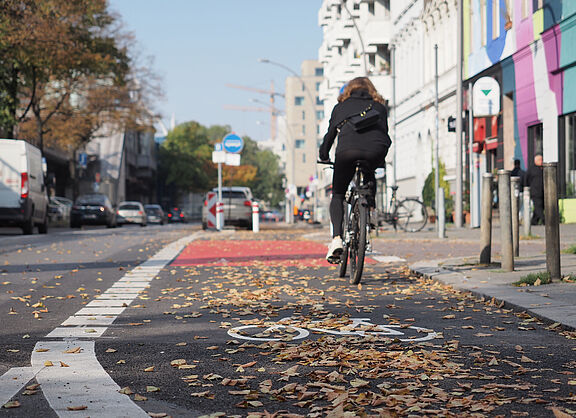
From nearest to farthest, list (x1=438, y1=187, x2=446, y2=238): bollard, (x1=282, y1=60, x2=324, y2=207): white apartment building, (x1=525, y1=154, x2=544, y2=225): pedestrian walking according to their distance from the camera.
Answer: (x1=438, y1=187, x2=446, y2=238): bollard < (x1=525, y1=154, x2=544, y2=225): pedestrian walking < (x1=282, y1=60, x2=324, y2=207): white apartment building

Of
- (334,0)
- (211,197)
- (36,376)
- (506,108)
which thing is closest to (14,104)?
(211,197)

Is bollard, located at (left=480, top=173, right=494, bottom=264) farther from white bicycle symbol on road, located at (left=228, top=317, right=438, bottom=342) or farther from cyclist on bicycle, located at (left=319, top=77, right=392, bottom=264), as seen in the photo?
white bicycle symbol on road, located at (left=228, top=317, right=438, bottom=342)

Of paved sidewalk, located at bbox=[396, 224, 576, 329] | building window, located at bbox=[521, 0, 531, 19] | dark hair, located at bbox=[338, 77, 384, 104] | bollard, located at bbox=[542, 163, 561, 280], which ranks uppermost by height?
building window, located at bbox=[521, 0, 531, 19]

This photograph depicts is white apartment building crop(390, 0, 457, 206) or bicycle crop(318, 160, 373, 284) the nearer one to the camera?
bicycle crop(318, 160, 373, 284)

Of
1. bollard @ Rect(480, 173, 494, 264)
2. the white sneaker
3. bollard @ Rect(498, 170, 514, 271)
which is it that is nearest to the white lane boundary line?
the white sneaker

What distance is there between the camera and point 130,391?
4383 millimetres

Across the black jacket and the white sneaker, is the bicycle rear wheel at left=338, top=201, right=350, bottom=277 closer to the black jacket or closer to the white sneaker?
the white sneaker

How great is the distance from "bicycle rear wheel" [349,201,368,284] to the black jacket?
568 mm

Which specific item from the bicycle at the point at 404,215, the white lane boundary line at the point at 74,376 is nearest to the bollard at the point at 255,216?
the bicycle at the point at 404,215

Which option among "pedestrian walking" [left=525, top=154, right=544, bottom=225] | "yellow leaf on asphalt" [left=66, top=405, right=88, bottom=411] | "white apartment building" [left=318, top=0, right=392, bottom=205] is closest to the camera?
"yellow leaf on asphalt" [left=66, top=405, right=88, bottom=411]

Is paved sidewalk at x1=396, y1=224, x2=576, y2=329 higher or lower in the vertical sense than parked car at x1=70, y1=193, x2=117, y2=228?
lower

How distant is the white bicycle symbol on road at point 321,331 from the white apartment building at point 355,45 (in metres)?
29.4

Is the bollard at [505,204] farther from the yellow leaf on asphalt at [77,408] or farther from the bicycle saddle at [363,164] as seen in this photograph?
the yellow leaf on asphalt at [77,408]

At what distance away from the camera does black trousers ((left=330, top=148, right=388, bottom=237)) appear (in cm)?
969
